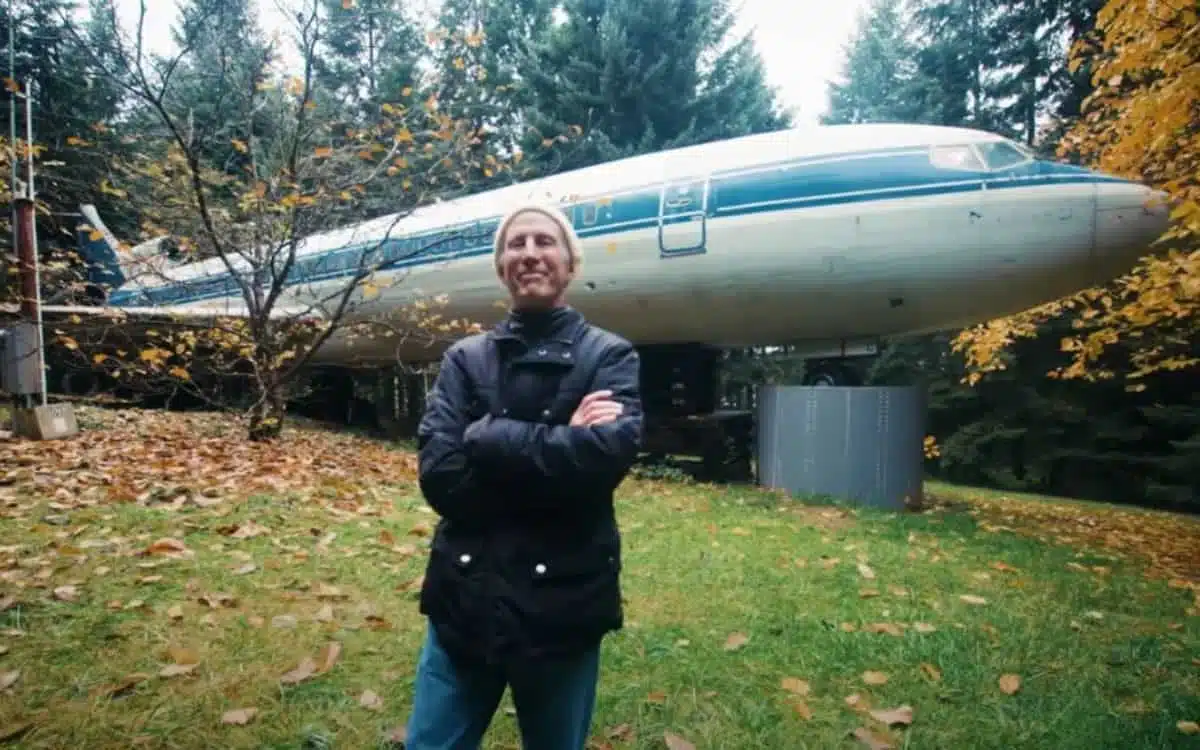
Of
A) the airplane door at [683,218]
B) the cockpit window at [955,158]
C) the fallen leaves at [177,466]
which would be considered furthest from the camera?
the airplane door at [683,218]

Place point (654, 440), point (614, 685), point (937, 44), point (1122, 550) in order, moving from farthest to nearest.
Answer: point (937, 44), point (654, 440), point (1122, 550), point (614, 685)

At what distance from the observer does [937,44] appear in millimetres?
18188

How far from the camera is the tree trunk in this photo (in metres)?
7.83

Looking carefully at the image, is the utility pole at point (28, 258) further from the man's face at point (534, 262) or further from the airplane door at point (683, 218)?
the man's face at point (534, 262)

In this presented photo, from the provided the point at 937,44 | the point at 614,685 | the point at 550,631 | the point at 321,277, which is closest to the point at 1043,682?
the point at 614,685

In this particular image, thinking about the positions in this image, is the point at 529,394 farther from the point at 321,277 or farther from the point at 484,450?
the point at 321,277

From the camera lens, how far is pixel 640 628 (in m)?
3.28

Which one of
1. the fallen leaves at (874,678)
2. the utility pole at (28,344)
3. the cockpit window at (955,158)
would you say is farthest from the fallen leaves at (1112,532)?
the utility pole at (28,344)

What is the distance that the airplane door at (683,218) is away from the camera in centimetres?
724

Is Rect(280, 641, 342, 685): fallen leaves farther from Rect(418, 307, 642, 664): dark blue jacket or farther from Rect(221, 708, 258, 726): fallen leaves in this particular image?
Rect(418, 307, 642, 664): dark blue jacket

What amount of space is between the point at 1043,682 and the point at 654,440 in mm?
5782

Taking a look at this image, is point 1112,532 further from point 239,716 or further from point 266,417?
point 266,417

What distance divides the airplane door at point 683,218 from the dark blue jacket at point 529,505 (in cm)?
588

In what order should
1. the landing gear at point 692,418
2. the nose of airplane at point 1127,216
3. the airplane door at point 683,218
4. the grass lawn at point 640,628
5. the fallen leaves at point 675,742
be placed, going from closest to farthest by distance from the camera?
1. the fallen leaves at point 675,742
2. the grass lawn at point 640,628
3. the nose of airplane at point 1127,216
4. the airplane door at point 683,218
5. the landing gear at point 692,418
